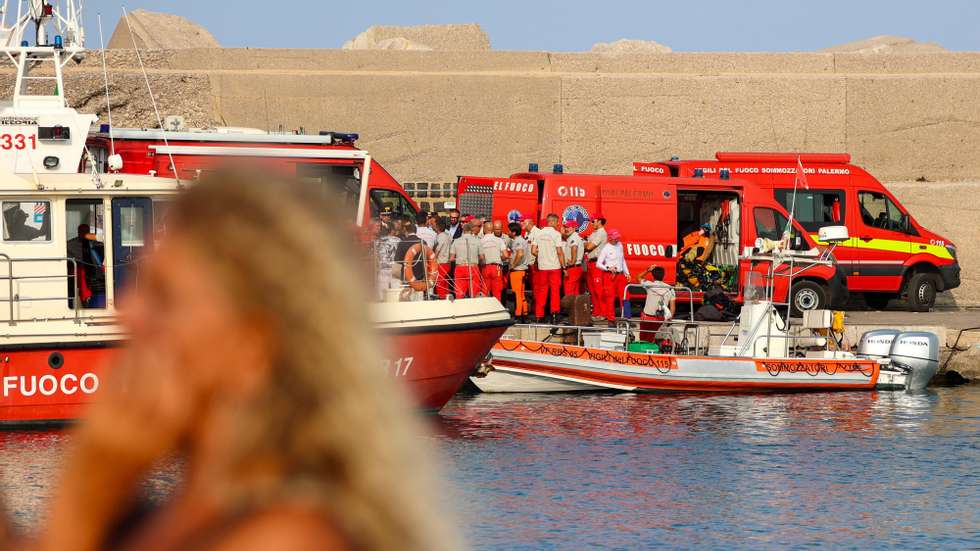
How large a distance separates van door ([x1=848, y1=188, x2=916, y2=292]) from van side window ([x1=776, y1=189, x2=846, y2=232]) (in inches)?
12.1

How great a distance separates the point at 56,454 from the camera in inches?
520

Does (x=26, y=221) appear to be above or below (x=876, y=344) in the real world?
above

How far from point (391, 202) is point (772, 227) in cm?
566

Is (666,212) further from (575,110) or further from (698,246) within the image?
(575,110)

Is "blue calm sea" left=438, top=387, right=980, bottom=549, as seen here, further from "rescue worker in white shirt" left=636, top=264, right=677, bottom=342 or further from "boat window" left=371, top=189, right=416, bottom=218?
"boat window" left=371, top=189, right=416, bottom=218

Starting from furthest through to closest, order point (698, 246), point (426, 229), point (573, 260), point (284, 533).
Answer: point (698, 246)
point (426, 229)
point (573, 260)
point (284, 533)

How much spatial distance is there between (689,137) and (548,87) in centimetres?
331

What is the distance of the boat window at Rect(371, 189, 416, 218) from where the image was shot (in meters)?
20.9

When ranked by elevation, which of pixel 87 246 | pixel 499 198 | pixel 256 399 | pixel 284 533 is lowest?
pixel 284 533

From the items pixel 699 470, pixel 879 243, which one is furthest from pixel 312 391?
pixel 879 243

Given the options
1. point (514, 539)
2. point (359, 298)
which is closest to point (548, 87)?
A: point (514, 539)

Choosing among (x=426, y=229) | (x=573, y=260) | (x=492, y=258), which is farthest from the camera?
(x=426, y=229)

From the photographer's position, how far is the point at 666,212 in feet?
66.9

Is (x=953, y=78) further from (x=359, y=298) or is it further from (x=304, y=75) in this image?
(x=359, y=298)
